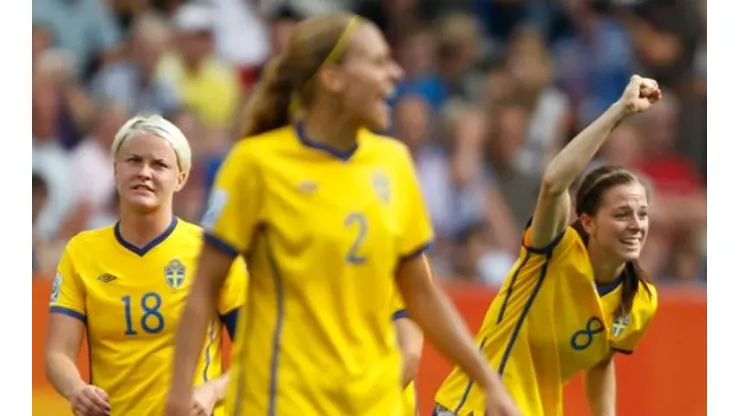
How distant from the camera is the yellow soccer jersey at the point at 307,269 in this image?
5.57m

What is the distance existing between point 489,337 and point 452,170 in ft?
21.9

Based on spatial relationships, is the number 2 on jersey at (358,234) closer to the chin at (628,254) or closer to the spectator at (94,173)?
the chin at (628,254)

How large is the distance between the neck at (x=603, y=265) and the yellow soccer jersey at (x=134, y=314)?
4.82ft

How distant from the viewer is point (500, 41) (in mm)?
15297

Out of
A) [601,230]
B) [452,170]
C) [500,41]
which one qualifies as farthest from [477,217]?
[601,230]

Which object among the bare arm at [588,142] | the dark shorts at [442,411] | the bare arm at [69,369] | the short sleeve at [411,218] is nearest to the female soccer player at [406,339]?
the dark shorts at [442,411]

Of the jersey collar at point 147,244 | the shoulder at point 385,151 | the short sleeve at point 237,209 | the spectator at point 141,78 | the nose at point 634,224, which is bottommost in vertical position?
the spectator at point 141,78

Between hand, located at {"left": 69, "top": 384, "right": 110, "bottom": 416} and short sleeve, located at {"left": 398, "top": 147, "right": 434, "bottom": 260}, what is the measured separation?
1677mm

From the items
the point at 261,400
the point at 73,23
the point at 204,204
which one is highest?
the point at 261,400

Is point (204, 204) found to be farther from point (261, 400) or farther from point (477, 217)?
point (261, 400)

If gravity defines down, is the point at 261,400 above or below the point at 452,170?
above

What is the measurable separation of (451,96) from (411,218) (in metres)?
9.00

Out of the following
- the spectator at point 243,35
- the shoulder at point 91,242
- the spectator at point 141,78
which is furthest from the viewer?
the spectator at point 243,35

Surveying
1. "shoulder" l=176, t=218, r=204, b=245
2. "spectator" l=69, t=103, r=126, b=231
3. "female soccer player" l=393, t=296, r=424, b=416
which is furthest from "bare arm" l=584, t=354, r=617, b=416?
"spectator" l=69, t=103, r=126, b=231
